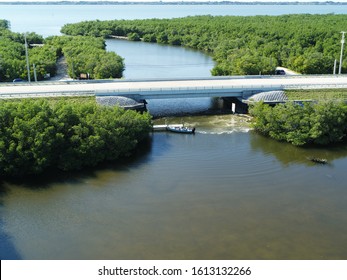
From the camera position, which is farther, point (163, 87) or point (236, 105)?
point (236, 105)

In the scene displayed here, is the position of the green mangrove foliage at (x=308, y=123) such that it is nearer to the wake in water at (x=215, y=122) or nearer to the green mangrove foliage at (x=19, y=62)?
the wake in water at (x=215, y=122)

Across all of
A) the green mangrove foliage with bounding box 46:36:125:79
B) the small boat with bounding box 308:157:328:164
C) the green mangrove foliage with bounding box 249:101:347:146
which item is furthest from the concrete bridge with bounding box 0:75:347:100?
the small boat with bounding box 308:157:328:164

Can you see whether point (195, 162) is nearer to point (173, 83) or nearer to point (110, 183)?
point (110, 183)

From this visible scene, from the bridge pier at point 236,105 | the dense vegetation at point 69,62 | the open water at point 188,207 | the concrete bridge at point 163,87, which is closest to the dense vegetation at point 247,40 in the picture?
the bridge pier at point 236,105

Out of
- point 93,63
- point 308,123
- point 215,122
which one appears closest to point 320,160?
point 308,123

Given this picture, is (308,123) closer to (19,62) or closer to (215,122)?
(215,122)

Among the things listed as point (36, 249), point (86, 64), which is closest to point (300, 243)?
point (36, 249)
